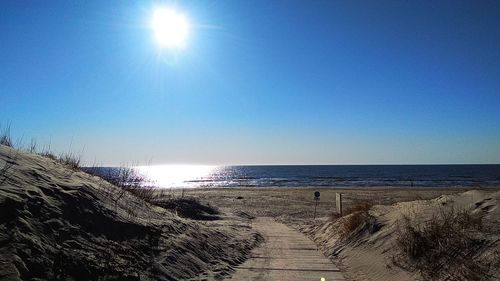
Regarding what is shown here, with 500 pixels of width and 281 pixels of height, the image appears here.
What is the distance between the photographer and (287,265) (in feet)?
26.9

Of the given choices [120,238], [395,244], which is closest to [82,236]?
[120,238]

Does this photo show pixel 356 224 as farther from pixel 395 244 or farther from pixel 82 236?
pixel 82 236

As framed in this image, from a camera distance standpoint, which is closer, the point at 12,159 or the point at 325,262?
the point at 12,159

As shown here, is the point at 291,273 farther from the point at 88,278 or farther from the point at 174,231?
the point at 88,278

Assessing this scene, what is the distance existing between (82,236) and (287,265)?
429 cm

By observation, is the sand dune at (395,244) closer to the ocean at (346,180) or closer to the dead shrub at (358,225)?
the dead shrub at (358,225)

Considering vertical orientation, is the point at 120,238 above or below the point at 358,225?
above

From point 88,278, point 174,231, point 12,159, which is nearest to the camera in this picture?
point 88,278

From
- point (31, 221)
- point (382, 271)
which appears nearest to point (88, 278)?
point (31, 221)

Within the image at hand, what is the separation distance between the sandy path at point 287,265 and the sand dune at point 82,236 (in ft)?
1.55

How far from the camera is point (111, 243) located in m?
6.16

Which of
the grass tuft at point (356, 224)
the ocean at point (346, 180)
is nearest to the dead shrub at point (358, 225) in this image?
the grass tuft at point (356, 224)

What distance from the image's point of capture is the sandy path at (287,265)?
7266 millimetres

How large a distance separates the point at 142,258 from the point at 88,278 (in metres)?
1.42
